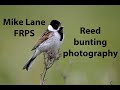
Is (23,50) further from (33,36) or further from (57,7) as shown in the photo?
(57,7)

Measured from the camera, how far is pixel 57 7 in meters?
2.09

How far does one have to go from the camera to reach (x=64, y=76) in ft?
6.72

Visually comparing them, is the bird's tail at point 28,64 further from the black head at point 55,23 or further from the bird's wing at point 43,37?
the black head at point 55,23

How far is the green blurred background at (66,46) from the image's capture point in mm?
2053

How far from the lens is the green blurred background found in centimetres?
205

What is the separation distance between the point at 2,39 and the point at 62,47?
48cm

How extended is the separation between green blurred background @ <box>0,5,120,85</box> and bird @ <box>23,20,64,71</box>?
0.03 m

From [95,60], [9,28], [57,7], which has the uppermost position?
[57,7]

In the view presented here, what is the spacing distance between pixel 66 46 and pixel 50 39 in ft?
0.47

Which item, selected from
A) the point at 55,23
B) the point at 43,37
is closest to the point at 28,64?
the point at 43,37

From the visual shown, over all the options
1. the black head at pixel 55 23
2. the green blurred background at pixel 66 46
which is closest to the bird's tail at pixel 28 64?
the green blurred background at pixel 66 46

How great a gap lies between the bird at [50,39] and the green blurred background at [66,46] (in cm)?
3
